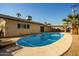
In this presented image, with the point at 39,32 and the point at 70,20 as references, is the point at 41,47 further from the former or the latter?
the point at 70,20

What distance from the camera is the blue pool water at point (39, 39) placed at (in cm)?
615

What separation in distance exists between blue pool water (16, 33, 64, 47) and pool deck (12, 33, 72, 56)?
9.4 inches

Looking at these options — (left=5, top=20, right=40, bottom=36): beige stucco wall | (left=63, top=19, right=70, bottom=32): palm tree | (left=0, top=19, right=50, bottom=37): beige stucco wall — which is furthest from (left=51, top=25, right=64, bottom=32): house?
(left=5, top=20, right=40, bottom=36): beige stucco wall

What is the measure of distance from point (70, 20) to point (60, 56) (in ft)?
7.00

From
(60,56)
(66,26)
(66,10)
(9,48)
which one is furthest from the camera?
(66,26)

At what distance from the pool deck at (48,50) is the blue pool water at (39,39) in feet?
0.79

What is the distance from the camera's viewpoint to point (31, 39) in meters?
6.41

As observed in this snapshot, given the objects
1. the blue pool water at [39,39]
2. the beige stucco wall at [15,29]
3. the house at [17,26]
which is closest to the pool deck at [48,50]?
the blue pool water at [39,39]

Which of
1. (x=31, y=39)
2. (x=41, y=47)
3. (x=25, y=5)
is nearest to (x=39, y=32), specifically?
(x=31, y=39)

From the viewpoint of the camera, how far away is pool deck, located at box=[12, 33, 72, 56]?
558 cm

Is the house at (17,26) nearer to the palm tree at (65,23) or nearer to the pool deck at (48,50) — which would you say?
the palm tree at (65,23)

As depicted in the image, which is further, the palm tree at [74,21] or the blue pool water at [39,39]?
the palm tree at [74,21]

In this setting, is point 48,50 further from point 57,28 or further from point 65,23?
point 65,23

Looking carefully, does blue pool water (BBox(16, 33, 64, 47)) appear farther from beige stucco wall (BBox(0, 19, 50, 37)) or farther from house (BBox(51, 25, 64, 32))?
beige stucco wall (BBox(0, 19, 50, 37))
